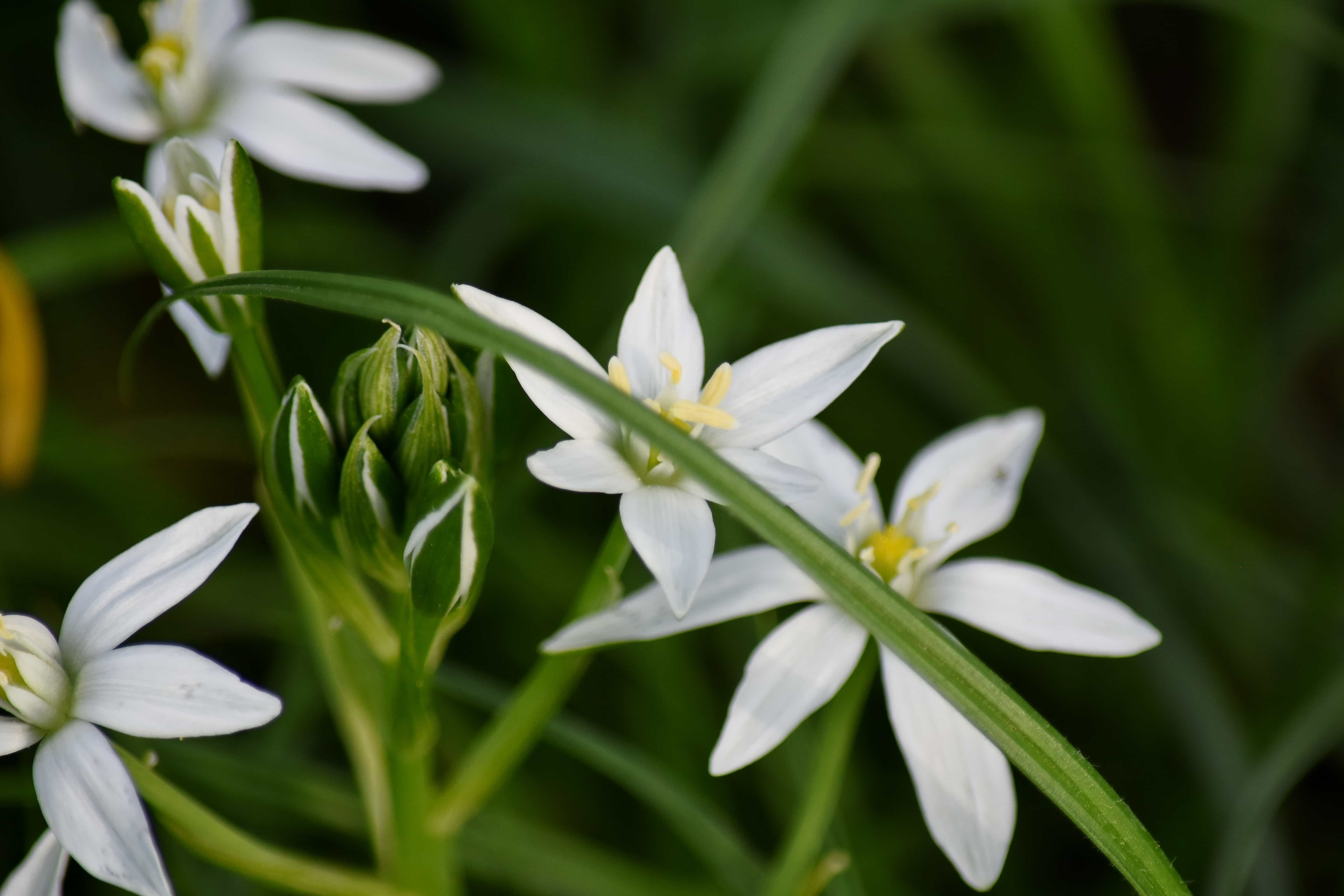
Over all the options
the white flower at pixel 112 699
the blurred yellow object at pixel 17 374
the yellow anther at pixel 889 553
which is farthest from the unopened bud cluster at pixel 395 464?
the blurred yellow object at pixel 17 374

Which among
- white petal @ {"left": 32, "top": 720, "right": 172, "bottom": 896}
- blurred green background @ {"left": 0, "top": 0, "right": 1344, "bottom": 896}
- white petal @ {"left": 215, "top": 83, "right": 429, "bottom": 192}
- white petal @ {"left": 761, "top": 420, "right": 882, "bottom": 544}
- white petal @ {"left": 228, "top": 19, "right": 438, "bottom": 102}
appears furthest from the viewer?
blurred green background @ {"left": 0, "top": 0, "right": 1344, "bottom": 896}

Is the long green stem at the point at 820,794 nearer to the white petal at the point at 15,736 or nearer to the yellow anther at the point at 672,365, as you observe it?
the yellow anther at the point at 672,365

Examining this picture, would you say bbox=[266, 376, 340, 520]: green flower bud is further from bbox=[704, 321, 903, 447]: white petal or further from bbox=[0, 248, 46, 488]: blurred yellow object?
bbox=[0, 248, 46, 488]: blurred yellow object

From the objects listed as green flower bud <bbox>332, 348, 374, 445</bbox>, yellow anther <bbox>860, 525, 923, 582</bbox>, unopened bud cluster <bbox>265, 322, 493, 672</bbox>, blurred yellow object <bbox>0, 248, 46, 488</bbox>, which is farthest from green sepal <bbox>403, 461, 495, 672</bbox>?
blurred yellow object <bbox>0, 248, 46, 488</bbox>

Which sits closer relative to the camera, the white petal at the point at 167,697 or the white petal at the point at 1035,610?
the white petal at the point at 167,697

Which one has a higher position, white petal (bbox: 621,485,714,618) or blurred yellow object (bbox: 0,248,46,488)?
blurred yellow object (bbox: 0,248,46,488)

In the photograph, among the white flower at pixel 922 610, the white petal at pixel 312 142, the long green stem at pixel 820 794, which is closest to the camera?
the white flower at pixel 922 610

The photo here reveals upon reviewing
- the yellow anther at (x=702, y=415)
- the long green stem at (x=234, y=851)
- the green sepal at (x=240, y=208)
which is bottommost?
the long green stem at (x=234, y=851)

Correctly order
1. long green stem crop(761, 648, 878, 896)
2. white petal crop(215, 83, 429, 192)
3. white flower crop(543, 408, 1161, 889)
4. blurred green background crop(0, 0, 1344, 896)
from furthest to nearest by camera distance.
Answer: blurred green background crop(0, 0, 1344, 896) < white petal crop(215, 83, 429, 192) < long green stem crop(761, 648, 878, 896) < white flower crop(543, 408, 1161, 889)
